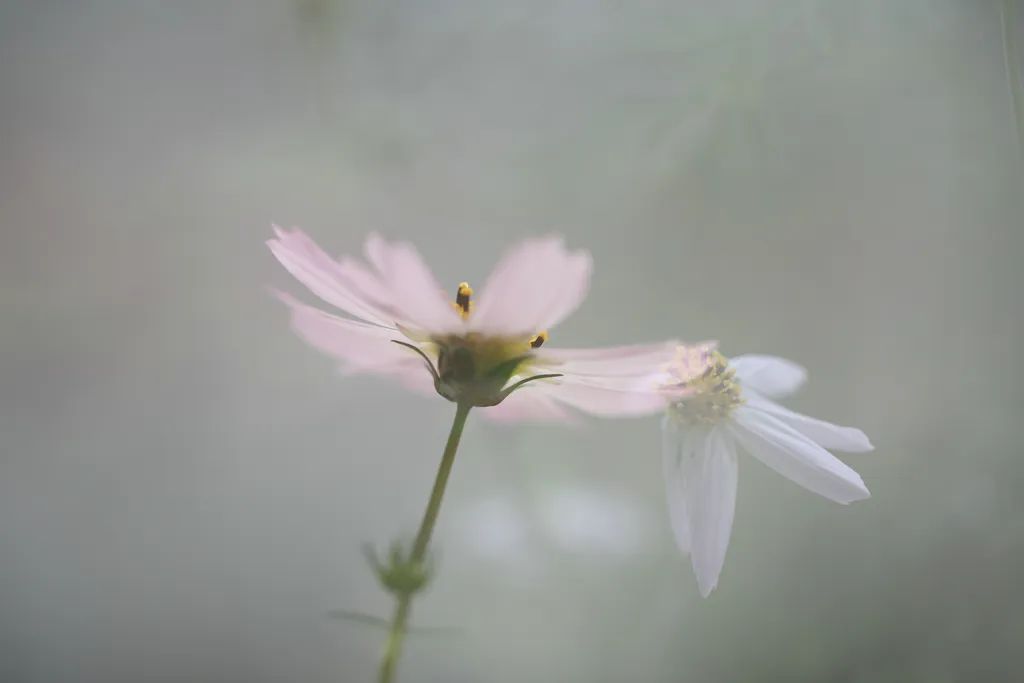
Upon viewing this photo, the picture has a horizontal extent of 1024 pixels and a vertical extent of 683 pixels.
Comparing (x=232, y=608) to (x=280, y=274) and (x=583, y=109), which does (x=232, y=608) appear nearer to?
(x=280, y=274)

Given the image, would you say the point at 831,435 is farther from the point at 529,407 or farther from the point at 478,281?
the point at 478,281

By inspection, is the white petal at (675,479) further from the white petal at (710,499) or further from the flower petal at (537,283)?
the flower petal at (537,283)

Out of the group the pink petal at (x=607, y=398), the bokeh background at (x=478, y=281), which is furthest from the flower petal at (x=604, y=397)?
the bokeh background at (x=478, y=281)

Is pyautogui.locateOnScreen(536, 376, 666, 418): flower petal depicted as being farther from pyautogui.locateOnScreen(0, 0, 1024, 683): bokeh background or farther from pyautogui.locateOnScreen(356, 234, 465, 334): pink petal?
pyautogui.locateOnScreen(0, 0, 1024, 683): bokeh background

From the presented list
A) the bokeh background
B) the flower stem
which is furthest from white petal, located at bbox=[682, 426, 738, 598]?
the bokeh background

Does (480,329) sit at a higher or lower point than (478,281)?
lower

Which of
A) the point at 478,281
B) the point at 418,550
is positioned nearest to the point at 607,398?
the point at 418,550
